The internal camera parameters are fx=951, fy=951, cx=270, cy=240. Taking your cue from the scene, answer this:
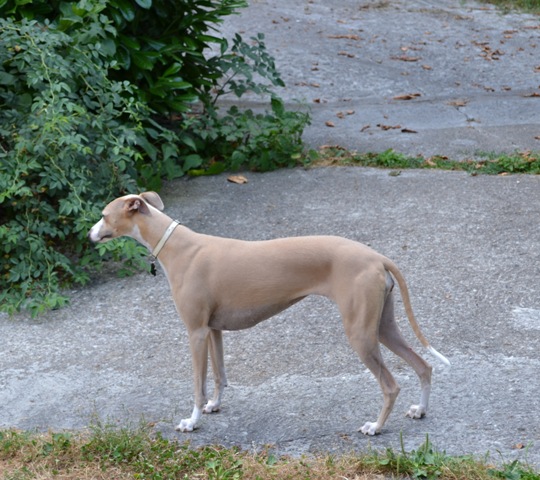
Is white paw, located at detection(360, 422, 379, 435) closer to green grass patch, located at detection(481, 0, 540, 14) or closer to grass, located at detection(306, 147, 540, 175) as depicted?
grass, located at detection(306, 147, 540, 175)

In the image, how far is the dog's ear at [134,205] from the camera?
4.91 m

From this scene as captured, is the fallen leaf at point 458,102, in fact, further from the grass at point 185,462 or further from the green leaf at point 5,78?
the grass at point 185,462

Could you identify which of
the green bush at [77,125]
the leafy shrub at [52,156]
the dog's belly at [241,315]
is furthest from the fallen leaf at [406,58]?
the dog's belly at [241,315]

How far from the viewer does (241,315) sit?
488cm

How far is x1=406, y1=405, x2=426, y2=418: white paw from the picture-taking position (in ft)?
15.9

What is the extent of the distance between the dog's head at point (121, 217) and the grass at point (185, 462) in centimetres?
100

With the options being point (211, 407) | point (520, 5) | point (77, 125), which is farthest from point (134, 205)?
point (520, 5)

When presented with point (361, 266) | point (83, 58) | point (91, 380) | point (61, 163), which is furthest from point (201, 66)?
point (361, 266)

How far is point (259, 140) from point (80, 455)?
4.68 m

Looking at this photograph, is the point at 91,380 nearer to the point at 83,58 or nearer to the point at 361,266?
the point at 361,266

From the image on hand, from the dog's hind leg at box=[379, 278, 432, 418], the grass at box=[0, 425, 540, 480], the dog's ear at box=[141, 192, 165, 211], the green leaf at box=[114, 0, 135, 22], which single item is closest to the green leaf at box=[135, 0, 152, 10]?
the green leaf at box=[114, 0, 135, 22]

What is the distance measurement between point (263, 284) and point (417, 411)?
3.36 ft

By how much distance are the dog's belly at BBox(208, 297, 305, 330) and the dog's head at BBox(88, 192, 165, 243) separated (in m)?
0.63

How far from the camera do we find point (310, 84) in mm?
12008
